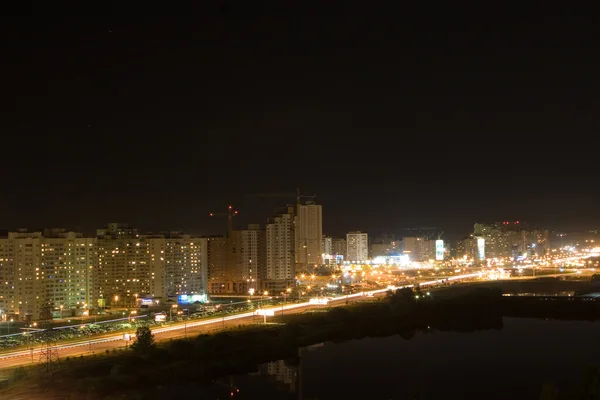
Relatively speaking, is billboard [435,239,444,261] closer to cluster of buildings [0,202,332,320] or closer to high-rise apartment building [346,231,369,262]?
high-rise apartment building [346,231,369,262]

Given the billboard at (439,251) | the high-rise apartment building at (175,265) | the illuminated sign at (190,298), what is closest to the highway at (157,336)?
the illuminated sign at (190,298)

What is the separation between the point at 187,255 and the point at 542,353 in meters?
11.8

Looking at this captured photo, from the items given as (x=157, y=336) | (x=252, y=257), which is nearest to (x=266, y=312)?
(x=157, y=336)

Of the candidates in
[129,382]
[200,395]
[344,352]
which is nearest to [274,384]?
[200,395]

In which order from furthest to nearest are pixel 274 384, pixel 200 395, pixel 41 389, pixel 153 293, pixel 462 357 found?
pixel 153 293, pixel 462 357, pixel 274 384, pixel 200 395, pixel 41 389

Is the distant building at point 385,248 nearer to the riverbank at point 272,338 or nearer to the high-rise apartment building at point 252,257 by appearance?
the high-rise apartment building at point 252,257

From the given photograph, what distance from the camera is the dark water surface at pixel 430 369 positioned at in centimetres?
1022

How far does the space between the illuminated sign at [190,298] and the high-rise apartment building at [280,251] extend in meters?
6.20

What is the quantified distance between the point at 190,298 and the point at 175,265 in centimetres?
143

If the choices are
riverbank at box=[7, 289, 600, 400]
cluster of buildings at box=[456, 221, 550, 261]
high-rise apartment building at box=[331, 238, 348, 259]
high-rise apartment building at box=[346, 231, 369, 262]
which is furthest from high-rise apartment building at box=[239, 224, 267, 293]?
cluster of buildings at box=[456, 221, 550, 261]

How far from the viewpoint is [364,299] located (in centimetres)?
2197

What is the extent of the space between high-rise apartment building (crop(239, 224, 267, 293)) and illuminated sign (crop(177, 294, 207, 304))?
212 inches

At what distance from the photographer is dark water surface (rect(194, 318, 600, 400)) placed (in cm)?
1022

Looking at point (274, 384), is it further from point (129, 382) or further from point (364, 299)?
point (364, 299)
